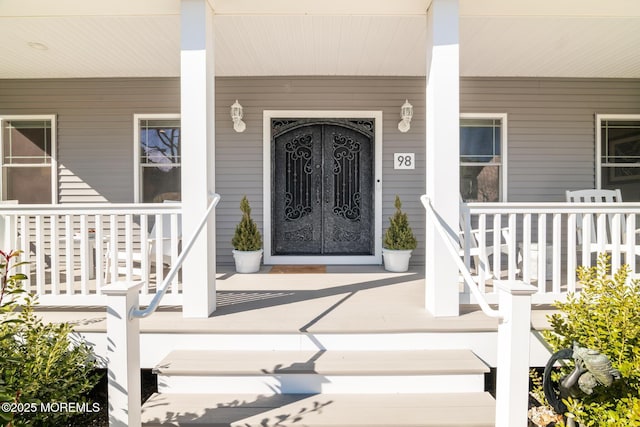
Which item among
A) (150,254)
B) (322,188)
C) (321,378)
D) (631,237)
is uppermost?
(322,188)

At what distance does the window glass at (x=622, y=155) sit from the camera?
5148 millimetres

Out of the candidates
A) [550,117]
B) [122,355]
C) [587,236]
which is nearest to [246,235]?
[122,355]

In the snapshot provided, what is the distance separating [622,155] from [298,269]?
4.63m

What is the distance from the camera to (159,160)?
16.9ft

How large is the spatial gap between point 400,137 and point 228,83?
7.89ft

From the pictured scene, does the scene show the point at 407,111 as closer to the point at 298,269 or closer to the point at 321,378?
the point at 298,269

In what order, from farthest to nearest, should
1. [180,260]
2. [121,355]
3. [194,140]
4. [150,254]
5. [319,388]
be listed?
[150,254] → [194,140] → [180,260] → [319,388] → [121,355]

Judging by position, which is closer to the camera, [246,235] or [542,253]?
[542,253]

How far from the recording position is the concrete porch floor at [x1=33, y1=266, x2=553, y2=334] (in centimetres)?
265

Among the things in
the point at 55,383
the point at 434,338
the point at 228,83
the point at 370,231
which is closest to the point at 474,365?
the point at 434,338

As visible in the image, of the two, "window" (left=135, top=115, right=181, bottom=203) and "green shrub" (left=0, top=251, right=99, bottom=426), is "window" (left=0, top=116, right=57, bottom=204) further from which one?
"green shrub" (left=0, top=251, right=99, bottom=426)

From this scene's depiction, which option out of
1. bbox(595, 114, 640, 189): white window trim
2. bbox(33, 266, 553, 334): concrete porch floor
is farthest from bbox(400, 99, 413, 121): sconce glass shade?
bbox(595, 114, 640, 189): white window trim

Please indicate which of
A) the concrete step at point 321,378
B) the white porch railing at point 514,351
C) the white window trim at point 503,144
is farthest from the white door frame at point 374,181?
the white porch railing at point 514,351

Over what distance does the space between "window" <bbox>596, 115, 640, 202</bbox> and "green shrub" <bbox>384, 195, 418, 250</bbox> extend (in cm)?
277
